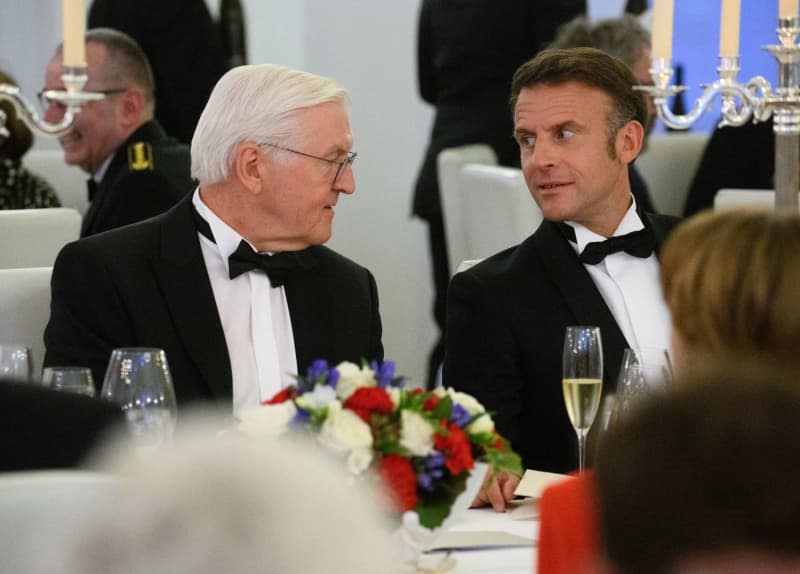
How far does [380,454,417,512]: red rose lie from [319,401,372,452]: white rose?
4 centimetres

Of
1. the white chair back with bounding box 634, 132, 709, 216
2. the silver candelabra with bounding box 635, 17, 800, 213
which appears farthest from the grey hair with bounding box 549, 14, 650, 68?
the silver candelabra with bounding box 635, 17, 800, 213

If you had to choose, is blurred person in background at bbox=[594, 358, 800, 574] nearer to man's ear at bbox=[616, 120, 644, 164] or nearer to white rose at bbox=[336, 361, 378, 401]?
white rose at bbox=[336, 361, 378, 401]

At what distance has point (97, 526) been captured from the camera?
0.78 metres

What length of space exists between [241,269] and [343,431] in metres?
1.23

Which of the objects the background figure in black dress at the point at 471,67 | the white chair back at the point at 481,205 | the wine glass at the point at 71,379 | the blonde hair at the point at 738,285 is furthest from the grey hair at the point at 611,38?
the blonde hair at the point at 738,285

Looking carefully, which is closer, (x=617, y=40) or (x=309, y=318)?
(x=309, y=318)

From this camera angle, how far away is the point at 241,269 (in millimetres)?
2994

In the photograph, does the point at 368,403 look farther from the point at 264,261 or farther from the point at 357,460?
the point at 264,261

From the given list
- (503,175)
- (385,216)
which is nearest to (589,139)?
(503,175)

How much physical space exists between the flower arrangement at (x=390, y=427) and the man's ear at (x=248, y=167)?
124 cm

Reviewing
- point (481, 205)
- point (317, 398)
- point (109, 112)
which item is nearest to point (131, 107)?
point (109, 112)

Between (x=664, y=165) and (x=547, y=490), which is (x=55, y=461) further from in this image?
(x=664, y=165)

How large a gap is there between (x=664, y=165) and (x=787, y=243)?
14.6ft

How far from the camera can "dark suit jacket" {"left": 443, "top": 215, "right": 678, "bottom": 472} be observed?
121 inches
